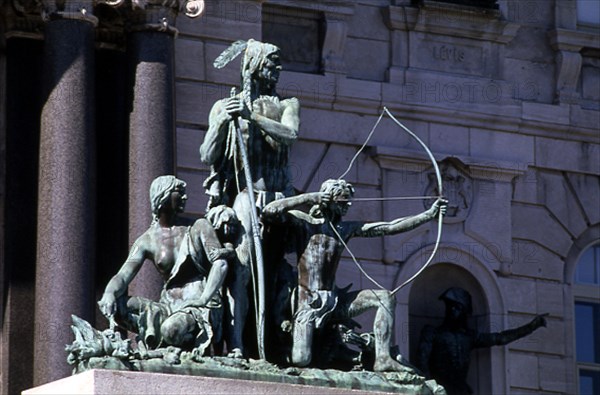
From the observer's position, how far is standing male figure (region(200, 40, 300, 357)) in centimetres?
2422

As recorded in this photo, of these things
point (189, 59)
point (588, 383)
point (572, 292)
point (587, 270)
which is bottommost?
point (588, 383)

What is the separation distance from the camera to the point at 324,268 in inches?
949

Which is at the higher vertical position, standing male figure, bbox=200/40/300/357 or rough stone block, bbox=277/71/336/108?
rough stone block, bbox=277/71/336/108

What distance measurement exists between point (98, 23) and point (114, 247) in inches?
83.4

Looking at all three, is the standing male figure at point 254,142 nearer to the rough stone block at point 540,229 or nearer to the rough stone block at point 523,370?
the rough stone block at point 523,370

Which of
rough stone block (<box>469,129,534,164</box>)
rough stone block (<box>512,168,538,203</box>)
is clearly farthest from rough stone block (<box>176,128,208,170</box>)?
rough stone block (<box>512,168,538,203</box>)

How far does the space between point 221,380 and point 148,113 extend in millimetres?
5651

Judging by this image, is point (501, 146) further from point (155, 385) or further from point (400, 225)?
point (155, 385)

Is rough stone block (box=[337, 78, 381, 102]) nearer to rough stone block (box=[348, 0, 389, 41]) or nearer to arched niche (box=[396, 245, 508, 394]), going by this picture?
rough stone block (box=[348, 0, 389, 41])

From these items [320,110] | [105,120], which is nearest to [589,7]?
[320,110]

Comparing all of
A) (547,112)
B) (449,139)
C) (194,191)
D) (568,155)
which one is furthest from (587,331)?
(194,191)

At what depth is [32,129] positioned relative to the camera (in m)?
28.6

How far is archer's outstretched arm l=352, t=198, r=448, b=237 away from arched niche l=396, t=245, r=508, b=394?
6.70m

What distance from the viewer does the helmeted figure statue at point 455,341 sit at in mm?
30891
